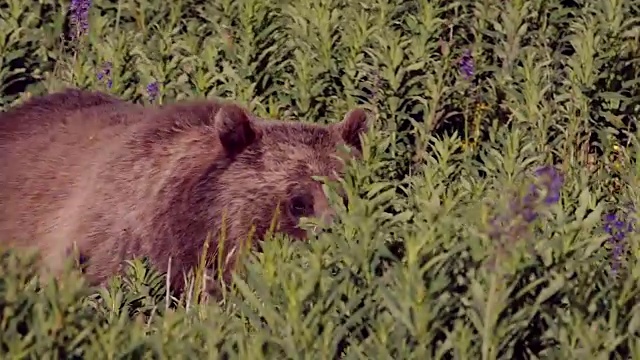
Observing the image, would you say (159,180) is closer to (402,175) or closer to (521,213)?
(402,175)

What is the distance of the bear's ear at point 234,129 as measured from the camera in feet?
20.7

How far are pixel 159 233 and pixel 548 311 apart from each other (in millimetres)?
2547

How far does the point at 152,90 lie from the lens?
25.7ft

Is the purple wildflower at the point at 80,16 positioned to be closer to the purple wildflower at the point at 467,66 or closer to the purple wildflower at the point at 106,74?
the purple wildflower at the point at 106,74

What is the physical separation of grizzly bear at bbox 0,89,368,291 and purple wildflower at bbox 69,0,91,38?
68.3 inches

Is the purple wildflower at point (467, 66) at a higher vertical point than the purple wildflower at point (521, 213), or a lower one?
lower

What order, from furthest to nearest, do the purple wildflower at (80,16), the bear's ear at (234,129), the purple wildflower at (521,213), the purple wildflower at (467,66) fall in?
the purple wildflower at (80,16) → the purple wildflower at (467,66) → the bear's ear at (234,129) → the purple wildflower at (521,213)

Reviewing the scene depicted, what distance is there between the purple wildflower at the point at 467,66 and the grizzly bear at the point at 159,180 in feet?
5.71

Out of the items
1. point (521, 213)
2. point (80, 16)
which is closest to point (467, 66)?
point (80, 16)

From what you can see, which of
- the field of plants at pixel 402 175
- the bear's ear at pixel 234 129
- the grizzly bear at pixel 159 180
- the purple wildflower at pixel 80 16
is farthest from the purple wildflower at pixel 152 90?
the bear's ear at pixel 234 129

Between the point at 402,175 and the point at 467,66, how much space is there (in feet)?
3.36

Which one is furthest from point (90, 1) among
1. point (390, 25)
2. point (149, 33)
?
point (390, 25)

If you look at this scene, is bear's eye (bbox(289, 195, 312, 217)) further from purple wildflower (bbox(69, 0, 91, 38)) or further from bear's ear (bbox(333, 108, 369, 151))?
purple wildflower (bbox(69, 0, 91, 38))

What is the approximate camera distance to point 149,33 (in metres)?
9.48
